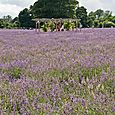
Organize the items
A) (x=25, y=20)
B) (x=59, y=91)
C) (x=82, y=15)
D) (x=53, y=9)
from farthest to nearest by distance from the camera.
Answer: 1. (x=82, y=15)
2. (x=25, y=20)
3. (x=53, y=9)
4. (x=59, y=91)

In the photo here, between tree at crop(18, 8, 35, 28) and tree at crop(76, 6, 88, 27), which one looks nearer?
tree at crop(18, 8, 35, 28)

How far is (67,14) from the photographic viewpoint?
1750 inches

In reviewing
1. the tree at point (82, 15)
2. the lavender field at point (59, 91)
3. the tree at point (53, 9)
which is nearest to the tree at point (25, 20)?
the tree at point (53, 9)

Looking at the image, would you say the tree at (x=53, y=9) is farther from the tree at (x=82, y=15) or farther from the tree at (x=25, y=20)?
the tree at (x=82, y=15)

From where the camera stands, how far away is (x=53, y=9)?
144 ft

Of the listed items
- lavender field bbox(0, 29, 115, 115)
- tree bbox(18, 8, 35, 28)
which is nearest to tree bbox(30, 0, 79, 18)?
tree bbox(18, 8, 35, 28)

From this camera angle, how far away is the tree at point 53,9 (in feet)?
144

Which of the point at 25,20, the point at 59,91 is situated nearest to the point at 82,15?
the point at 25,20

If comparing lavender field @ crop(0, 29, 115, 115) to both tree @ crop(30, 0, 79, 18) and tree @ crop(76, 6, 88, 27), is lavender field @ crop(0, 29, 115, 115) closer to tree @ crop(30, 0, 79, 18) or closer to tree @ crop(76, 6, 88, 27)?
tree @ crop(30, 0, 79, 18)

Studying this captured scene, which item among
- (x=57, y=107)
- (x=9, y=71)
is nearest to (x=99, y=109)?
(x=57, y=107)

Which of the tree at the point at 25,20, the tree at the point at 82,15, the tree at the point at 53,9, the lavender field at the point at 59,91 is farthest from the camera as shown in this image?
the tree at the point at 82,15

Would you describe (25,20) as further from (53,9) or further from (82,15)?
(82,15)

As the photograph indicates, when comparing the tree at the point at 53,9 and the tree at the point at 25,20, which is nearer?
the tree at the point at 53,9

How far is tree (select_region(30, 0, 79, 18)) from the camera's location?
43.9 m
